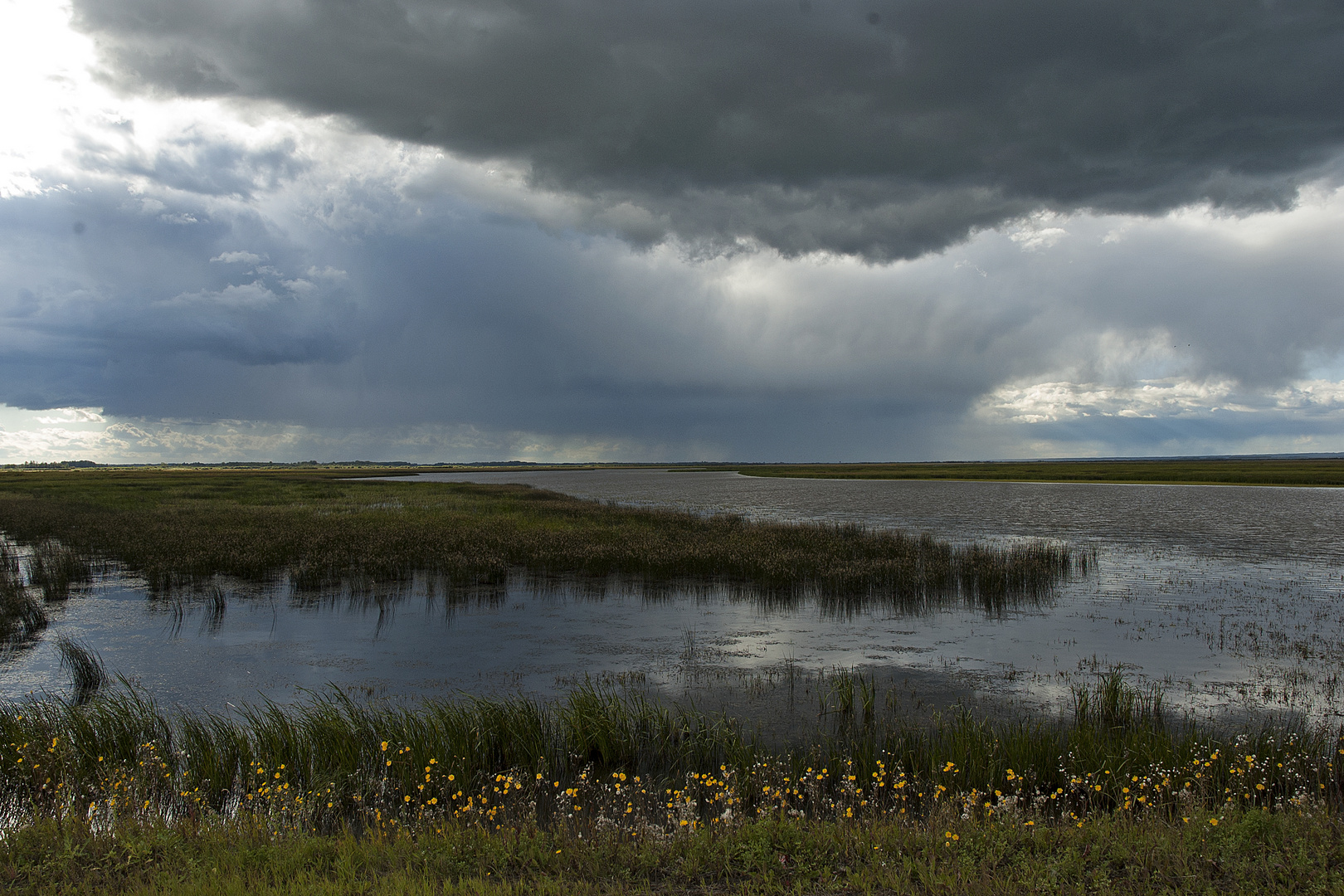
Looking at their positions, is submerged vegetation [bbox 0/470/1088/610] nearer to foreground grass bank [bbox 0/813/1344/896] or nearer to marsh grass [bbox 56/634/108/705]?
marsh grass [bbox 56/634/108/705]

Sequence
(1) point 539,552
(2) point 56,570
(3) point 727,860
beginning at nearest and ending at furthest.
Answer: (3) point 727,860 → (2) point 56,570 → (1) point 539,552

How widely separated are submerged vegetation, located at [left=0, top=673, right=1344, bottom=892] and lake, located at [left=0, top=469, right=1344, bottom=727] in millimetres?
1602

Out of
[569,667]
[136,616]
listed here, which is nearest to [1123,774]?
[569,667]

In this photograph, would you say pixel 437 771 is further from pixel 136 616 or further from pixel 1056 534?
pixel 1056 534

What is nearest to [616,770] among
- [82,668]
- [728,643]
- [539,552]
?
[728,643]

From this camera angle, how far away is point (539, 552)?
30625 millimetres

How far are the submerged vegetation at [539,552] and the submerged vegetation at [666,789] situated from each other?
1263 cm

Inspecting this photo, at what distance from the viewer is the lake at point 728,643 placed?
13.6m

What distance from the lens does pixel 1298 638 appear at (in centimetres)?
1666

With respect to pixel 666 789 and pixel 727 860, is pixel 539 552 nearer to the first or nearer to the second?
pixel 666 789

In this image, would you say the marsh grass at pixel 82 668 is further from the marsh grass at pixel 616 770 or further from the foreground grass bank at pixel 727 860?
the foreground grass bank at pixel 727 860

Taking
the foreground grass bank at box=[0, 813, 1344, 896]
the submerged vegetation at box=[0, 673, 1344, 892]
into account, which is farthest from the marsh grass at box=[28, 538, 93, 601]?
the foreground grass bank at box=[0, 813, 1344, 896]

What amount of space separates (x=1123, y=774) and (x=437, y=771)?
29.5ft

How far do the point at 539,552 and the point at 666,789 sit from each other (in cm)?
2270
